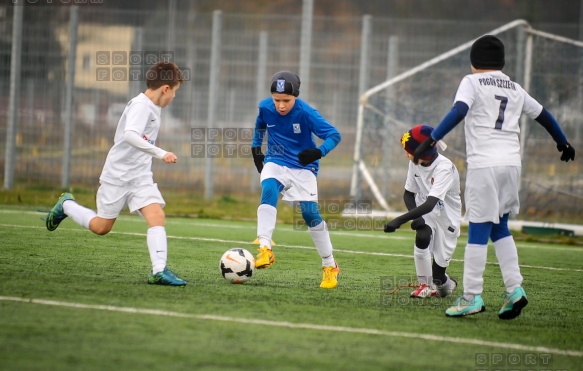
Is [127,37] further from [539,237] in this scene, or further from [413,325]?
[413,325]

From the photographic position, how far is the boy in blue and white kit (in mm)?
Answer: 7496

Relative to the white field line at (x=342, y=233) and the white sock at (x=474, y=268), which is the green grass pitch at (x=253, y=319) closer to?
the white sock at (x=474, y=268)

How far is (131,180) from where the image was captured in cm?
711

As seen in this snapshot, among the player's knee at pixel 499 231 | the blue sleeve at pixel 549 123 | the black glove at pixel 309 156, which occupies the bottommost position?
the player's knee at pixel 499 231

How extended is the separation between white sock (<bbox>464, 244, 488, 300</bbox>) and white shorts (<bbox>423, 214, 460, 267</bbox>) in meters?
1.17

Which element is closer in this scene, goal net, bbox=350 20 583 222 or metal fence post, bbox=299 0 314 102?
goal net, bbox=350 20 583 222

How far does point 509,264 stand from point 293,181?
7.13ft

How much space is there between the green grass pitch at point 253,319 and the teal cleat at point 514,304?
7cm

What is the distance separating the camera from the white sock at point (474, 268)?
6172 millimetres

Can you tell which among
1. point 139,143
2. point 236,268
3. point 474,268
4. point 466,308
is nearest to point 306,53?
point 236,268

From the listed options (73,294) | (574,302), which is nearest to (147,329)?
(73,294)

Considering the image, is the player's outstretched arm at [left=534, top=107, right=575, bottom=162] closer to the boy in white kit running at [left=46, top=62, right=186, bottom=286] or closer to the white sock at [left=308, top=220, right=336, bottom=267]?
the white sock at [left=308, top=220, right=336, bottom=267]

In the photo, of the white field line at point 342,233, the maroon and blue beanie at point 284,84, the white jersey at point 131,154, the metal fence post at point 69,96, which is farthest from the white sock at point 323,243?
the metal fence post at point 69,96

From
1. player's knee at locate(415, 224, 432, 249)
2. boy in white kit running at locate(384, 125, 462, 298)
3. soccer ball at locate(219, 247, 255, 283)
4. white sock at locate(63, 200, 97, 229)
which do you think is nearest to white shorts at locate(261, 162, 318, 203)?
soccer ball at locate(219, 247, 255, 283)
